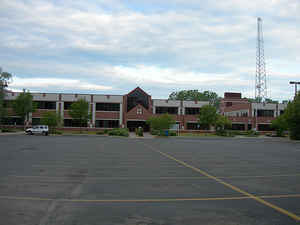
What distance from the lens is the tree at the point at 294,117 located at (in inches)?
1881

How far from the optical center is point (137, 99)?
6950cm

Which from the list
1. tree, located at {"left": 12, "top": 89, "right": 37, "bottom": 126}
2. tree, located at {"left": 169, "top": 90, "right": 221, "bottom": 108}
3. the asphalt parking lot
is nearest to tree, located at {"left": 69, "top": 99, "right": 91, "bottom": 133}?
tree, located at {"left": 12, "top": 89, "right": 37, "bottom": 126}

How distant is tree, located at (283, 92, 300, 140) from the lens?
47.8m

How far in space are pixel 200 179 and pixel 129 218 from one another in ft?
16.7

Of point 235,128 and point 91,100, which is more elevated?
point 91,100

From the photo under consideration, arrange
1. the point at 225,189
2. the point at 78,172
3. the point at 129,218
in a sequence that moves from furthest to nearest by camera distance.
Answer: the point at 78,172 → the point at 225,189 → the point at 129,218

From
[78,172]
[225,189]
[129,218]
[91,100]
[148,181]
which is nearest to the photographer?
[129,218]

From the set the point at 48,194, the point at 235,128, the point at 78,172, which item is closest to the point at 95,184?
the point at 48,194

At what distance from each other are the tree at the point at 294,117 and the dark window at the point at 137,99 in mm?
31777

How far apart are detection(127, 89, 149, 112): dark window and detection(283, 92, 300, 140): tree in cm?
3178

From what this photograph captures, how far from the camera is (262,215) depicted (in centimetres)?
627

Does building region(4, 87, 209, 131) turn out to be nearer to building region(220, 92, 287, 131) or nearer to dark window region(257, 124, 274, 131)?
building region(220, 92, 287, 131)

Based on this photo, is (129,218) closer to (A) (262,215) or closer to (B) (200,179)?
(A) (262,215)

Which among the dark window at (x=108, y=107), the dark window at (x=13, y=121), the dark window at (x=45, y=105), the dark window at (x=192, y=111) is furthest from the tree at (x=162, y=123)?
the dark window at (x=13, y=121)
